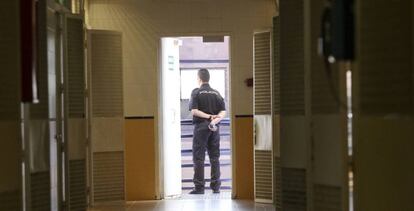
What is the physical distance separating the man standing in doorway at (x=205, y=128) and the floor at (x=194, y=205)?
54 centimetres

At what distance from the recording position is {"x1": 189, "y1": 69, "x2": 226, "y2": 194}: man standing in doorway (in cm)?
805

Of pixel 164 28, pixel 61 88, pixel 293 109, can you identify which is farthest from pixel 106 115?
pixel 293 109

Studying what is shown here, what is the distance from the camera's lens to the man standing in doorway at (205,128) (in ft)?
26.4

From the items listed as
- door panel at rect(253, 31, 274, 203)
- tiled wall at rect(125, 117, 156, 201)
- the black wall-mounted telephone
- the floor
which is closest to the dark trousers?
the floor

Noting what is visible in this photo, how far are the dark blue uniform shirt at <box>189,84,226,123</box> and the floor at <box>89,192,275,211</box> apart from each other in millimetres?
1178

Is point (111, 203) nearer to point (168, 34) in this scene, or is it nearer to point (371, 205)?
point (168, 34)

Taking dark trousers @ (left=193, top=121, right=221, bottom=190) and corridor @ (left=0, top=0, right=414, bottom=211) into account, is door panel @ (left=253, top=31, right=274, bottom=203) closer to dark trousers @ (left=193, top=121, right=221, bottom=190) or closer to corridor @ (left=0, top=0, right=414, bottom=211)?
corridor @ (left=0, top=0, right=414, bottom=211)

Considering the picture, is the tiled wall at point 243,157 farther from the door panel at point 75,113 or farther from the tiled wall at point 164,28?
the door panel at point 75,113

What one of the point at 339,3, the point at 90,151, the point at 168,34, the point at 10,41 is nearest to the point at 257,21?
the point at 168,34

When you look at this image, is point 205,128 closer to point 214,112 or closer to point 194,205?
point 214,112

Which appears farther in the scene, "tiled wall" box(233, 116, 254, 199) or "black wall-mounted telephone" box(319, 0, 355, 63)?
"tiled wall" box(233, 116, 254, 199)

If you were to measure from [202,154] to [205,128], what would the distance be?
34cm

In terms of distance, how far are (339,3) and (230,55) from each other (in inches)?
208

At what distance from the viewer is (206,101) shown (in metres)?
8.10
